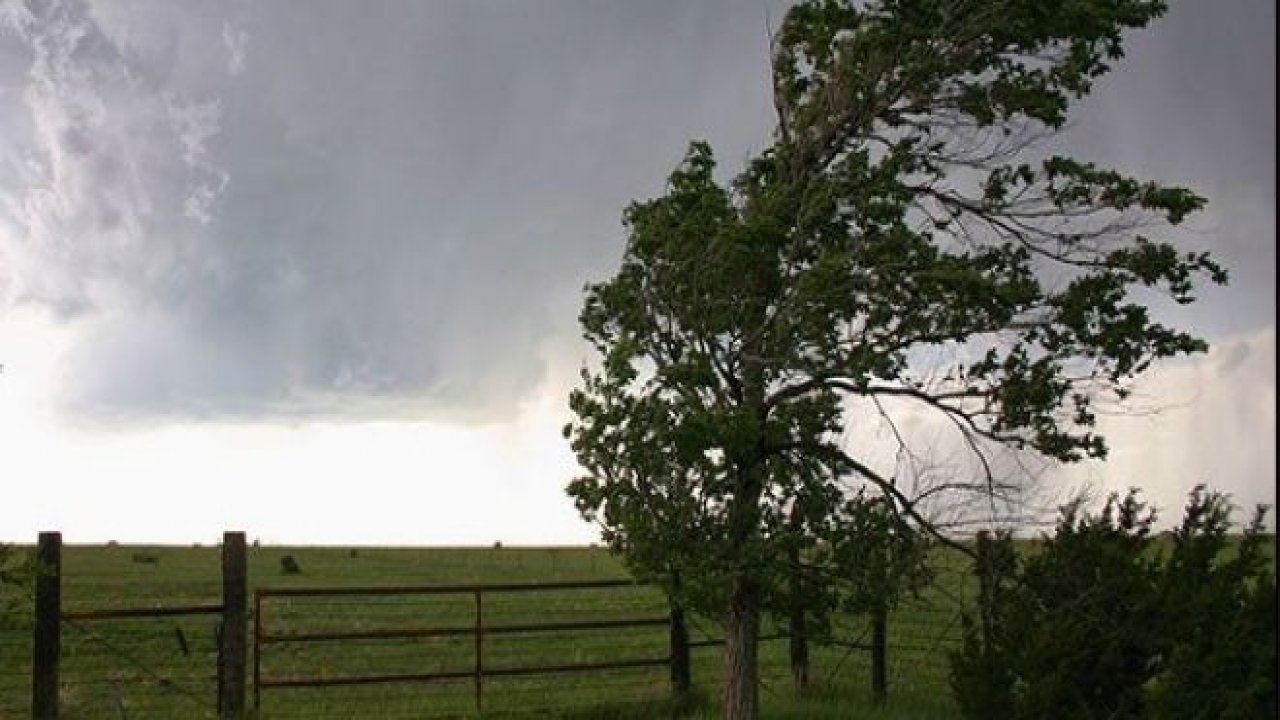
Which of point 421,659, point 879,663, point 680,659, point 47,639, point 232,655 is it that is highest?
point 47,639

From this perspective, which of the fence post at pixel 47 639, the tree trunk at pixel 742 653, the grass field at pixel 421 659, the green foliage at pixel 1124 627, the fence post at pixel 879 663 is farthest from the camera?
the fence post at pixel 879 663

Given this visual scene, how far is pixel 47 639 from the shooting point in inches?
612

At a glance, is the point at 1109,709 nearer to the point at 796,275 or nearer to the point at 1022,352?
the point at 1022,352

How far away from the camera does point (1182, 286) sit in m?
14.9

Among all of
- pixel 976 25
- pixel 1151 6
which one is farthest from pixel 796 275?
pixel 1151 6

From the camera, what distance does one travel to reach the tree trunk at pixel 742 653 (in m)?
15.1

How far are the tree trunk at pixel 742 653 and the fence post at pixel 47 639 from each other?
26.3 ft

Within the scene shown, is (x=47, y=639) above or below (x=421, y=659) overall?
above

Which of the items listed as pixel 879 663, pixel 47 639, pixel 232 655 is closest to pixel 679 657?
pixel 879 663

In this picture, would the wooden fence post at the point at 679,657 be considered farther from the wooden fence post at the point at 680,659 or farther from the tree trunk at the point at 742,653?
the tree trunk at the point at 742,653

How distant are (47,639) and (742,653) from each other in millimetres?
8362

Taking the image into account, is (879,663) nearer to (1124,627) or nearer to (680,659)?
(680,659)

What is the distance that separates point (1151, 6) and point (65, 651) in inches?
758

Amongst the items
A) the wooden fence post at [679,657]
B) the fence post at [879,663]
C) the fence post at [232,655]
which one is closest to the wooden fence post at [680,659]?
the wooden fence post at [679,657]
